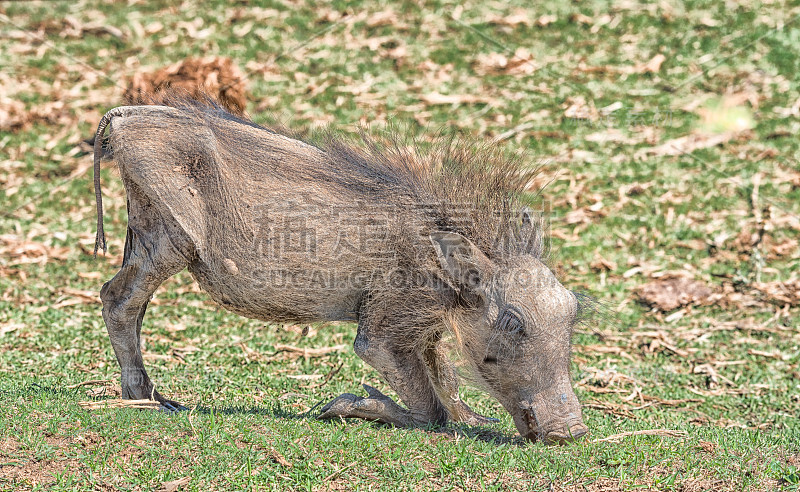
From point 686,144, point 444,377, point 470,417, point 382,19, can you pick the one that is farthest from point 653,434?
point 382,19

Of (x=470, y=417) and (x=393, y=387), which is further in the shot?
(x=470, y=417)

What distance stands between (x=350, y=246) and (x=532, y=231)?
1033 millimetres

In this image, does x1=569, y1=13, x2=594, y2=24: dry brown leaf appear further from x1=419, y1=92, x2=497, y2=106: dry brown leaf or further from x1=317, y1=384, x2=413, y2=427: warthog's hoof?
x1=317, y1=384, x2=413, y2=427: warthog's hoof

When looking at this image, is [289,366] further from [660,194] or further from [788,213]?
[788,213]

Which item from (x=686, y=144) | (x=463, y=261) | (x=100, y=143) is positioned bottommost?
(x=686, y=144)

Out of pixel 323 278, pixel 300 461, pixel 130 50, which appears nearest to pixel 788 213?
pixel 323 278

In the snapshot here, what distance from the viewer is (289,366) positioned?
6.71 m

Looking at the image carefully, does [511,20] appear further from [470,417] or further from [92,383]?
[92,383]

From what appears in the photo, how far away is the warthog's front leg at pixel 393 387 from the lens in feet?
16.0

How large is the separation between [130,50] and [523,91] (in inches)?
211

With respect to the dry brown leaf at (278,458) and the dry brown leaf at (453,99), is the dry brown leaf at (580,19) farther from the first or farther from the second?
the dry brown leaf at (278,458)

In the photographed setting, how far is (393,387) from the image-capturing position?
4.94m

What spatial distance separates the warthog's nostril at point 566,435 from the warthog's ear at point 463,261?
2.67 feet

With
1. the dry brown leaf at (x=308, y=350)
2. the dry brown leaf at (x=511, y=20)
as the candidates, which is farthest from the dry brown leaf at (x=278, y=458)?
the dry brown leaf at (x=511, y=20)
